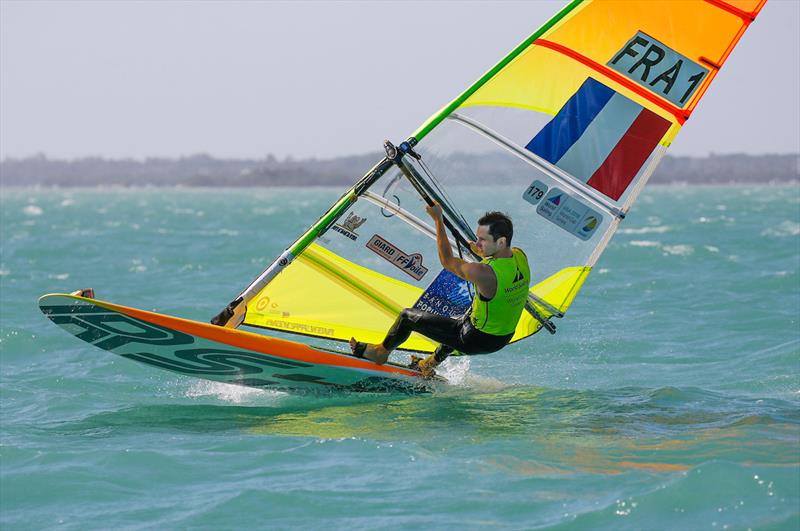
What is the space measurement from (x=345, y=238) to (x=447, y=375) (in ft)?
5.51

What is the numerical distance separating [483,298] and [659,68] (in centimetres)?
204

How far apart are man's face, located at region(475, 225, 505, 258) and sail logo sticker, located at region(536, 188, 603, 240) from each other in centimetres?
91

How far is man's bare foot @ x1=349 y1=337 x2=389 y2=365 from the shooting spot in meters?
7.73

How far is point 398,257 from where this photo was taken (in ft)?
25.9

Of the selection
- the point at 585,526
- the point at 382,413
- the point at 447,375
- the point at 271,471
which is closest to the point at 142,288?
the point at 447,375

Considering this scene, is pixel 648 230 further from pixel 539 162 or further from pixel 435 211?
pixel 435 211

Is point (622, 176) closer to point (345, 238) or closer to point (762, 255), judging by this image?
point (345, 238)

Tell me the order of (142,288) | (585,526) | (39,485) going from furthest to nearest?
(142,288)
(39,485)
(585,526)

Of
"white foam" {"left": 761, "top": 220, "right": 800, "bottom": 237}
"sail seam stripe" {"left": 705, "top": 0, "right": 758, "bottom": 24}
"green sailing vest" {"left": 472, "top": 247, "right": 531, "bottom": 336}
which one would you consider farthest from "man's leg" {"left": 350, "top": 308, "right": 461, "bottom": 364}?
"white foam" {"left": 761, "top": 220, "right": 800, "bottom": 237}

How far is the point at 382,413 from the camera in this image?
24.3 feet

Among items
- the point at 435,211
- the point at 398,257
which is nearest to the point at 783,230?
the point at 398,257

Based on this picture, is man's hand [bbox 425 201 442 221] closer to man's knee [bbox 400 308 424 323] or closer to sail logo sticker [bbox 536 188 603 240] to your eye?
man's knee [bbox 400 308 424 323]

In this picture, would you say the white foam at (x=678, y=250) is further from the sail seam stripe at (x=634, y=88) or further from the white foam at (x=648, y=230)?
the sail seam stripe at (x=634, y=88)

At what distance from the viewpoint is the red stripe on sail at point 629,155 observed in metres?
7.59
